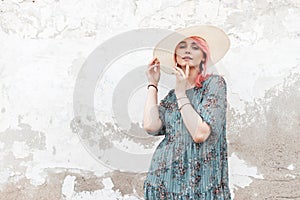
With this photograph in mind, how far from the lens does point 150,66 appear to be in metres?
2.44

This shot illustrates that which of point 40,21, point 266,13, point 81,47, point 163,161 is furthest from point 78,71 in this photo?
point 163,161

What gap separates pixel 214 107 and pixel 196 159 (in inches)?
9.2

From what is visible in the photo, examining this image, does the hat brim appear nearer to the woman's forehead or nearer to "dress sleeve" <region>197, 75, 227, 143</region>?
the woman's forehead

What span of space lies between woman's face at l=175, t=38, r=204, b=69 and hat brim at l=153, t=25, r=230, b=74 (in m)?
0.10

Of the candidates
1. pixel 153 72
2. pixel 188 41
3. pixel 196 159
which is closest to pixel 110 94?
pixel 153 72

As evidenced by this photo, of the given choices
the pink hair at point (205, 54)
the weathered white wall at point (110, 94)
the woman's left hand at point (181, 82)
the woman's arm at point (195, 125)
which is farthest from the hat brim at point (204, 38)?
the weathered white wall at point (110, 94)

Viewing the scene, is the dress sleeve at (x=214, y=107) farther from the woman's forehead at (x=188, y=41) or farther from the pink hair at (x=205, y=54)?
the woman's forehead at (x=188, y=41)

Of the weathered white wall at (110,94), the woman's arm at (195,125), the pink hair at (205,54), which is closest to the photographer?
the woman's arm at (195,125)

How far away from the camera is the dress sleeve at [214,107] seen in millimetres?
2146

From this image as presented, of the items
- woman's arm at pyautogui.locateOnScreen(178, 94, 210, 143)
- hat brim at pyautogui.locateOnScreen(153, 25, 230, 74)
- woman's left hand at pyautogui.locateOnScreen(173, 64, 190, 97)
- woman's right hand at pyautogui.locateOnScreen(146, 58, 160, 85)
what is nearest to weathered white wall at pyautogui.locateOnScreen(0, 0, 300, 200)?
hat brim at pyautogui.locateOnScreen(153, 25, 230, 74)

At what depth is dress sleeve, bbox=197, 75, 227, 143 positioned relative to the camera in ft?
7.04

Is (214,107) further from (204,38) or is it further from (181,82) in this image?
(204,38)

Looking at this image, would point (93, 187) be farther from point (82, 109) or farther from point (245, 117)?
point (245, 117)

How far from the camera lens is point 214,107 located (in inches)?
84.9
